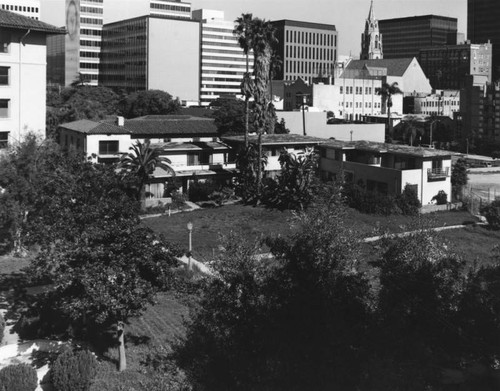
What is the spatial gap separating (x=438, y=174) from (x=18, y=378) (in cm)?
5133

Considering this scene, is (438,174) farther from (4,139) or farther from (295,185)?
(4,139)

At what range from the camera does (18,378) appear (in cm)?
2209

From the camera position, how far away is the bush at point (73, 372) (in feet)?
74.1

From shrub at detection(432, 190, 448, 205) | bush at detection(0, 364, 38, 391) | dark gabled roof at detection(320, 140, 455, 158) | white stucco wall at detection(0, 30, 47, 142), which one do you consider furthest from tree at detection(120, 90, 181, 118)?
bush at detection(0, 364, 38, 391)

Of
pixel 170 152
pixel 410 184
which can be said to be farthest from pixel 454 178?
pixel 170 152

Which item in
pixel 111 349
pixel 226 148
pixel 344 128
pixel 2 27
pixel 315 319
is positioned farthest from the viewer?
pixel 344 128

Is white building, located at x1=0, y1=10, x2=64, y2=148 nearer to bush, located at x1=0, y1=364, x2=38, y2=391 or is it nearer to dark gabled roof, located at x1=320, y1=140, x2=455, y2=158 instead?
bush, located at x1=0, y1=364, x2=38, y2=391

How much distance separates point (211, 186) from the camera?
64.2 m

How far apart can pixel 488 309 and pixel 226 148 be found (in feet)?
174

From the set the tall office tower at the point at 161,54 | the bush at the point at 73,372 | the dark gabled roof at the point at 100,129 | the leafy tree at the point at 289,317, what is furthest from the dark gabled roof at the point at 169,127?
the tall office tower at the point at 161,54

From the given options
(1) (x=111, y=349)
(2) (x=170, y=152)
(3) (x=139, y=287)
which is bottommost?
(1) (x=111, y=349)

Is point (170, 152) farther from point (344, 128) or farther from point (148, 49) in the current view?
point (148, 49)

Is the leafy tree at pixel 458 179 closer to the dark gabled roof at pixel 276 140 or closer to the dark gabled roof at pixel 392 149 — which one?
the dark gabled roof at pixel 392 149

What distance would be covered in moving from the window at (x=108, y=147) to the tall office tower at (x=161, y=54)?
129 metres
